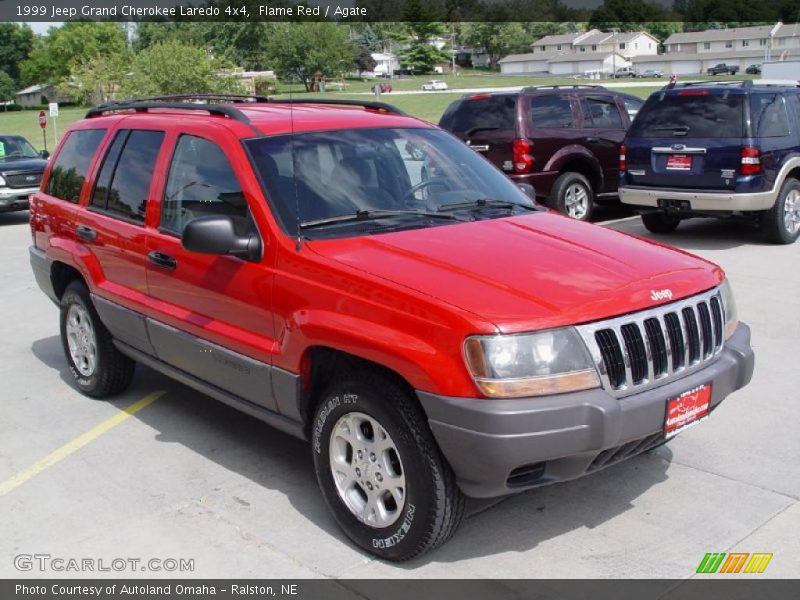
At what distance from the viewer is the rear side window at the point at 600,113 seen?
1319 centimetres

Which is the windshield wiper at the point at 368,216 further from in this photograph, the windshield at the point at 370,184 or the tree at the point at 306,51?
the tree at the point at 306,51

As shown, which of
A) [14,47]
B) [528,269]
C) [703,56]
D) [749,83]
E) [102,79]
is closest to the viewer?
[528,269]

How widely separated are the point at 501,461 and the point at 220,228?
1726mm

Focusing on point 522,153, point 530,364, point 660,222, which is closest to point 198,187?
point 530,364

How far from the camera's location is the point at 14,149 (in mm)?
19203

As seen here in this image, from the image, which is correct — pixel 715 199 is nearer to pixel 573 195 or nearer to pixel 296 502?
pixel 573 195

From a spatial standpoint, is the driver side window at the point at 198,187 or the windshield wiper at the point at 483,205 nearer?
the driver side window at the point at 198,187

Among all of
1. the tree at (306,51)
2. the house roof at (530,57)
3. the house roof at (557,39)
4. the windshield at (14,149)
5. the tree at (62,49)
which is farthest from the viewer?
the house roof at (530,57)

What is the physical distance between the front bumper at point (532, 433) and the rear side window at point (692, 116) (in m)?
7.68

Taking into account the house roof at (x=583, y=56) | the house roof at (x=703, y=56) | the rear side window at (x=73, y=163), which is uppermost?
the house roof at (x=583, y=56)

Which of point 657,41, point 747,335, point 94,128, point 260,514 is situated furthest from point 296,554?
point 657,41

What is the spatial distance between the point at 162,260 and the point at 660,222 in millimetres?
8453

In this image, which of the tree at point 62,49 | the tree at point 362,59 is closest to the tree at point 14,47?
the tree at point 62,49

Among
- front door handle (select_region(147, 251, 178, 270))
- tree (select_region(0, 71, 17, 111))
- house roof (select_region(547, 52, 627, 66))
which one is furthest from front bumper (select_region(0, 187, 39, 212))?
tree (select_region(0, 71, 17, 111))
